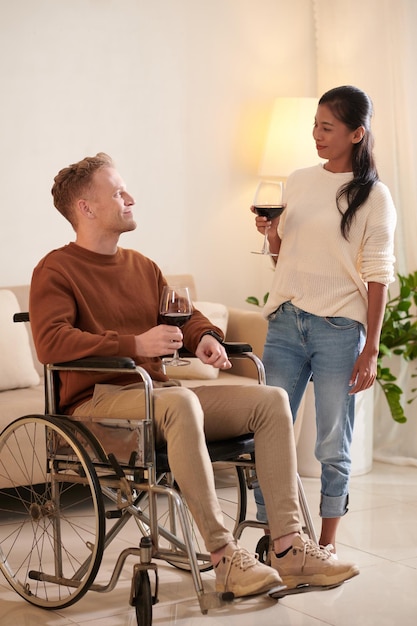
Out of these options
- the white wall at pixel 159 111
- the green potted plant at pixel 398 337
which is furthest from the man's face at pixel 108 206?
the green potted plant at pixel 398 337

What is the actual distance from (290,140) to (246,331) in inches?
36.8

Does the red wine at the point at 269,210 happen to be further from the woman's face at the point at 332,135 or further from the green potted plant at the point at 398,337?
the green potted plant at the point at 398,337

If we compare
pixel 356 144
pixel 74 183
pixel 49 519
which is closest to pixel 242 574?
pixel 49 519

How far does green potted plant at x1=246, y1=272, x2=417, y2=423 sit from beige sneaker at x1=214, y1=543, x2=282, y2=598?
2.04 meters

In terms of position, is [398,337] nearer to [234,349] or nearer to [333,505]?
[333,505]

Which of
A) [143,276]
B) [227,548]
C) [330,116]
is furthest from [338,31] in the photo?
[227,548]

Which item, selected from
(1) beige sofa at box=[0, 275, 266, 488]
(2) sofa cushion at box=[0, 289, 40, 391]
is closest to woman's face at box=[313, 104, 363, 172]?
(1) beige sofa at box=[0, 275, 266, 488]

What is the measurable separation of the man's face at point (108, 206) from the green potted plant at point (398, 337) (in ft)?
5.93

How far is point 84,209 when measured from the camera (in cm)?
263

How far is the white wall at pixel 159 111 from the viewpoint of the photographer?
13.3 feet

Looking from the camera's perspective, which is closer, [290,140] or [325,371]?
[325,371]

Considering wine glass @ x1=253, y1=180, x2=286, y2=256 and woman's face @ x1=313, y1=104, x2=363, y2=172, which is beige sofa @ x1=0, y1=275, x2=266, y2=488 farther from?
woman's face @ x1=313, y1=104, x2=363, y2=172

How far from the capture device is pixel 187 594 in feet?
8.76

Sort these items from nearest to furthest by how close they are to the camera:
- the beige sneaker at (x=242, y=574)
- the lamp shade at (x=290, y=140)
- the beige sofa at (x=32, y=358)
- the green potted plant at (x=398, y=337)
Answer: the beige sneaker at (x=242, y=574), the beige sofa at (x=32, y=358), the green potted plant at (x=398, y=337), the lamp shade at (x=290, y=140)
